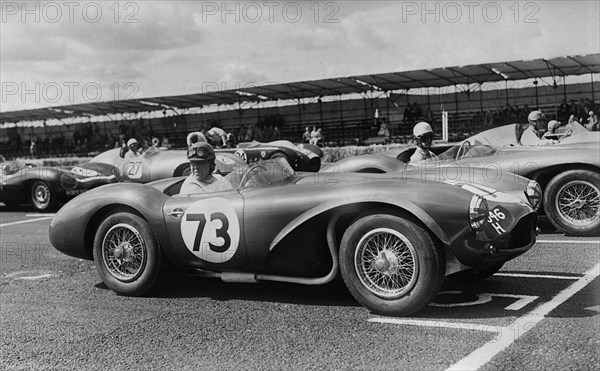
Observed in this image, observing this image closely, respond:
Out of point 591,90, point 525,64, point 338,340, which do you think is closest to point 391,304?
point 338,340

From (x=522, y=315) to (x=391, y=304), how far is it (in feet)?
3.04

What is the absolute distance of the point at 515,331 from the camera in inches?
166

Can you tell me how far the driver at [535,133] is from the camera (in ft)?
34.7

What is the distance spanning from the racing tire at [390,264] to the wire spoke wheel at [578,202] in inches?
164

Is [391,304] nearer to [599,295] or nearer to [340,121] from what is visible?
[599,295]

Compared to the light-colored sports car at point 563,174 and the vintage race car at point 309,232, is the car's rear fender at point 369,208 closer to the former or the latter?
the vintage race car at point 309,232

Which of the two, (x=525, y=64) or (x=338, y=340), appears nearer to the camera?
(x=338, y=340)

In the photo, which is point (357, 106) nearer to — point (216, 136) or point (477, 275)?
point (216, 136)

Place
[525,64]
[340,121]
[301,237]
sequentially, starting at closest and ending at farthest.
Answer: [301,237]
[525,64]
[340,121]

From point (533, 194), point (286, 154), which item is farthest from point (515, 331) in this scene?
point (286, 154)

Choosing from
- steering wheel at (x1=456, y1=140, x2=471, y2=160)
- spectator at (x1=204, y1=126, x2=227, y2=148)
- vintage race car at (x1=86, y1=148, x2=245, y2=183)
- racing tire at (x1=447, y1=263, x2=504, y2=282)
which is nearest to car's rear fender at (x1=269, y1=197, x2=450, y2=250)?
racing tire at (x1=447, y1=263, x2=504, y2=282)

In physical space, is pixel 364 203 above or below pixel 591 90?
below

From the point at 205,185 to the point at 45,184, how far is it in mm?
8392

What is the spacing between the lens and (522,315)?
4.61 m
